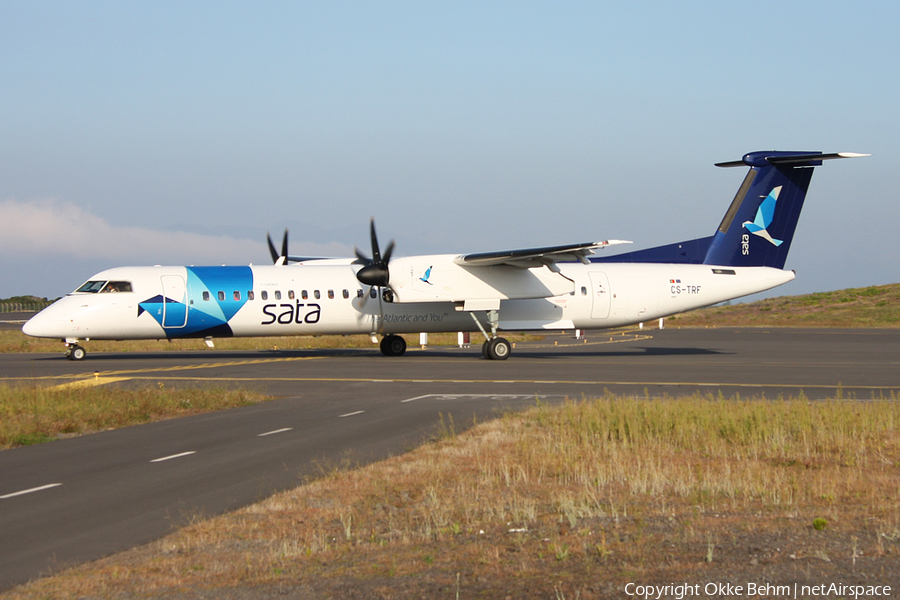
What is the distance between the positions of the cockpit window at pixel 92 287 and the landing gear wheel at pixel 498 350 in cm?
1422

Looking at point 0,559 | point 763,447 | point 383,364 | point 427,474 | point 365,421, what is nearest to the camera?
point 0,559

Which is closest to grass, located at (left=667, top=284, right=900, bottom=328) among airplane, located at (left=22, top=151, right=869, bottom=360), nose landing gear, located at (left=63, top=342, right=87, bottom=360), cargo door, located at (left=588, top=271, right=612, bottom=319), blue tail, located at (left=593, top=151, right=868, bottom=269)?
blue tail, located at (left=593, top=151, right=868, bottom=269)

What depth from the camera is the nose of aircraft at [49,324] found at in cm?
2738

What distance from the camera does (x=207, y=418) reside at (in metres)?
14.7

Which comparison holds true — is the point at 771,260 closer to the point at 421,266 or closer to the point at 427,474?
the point at 421,266

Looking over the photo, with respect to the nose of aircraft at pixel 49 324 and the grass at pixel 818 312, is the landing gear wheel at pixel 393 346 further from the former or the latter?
the grass at pixel 818 312

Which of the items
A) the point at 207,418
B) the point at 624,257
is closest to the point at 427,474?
the point at 207,418

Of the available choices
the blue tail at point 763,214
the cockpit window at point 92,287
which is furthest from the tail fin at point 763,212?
the cockpit window at point 92,287

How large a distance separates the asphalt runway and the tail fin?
4036 mm

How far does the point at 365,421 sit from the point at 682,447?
5.47m

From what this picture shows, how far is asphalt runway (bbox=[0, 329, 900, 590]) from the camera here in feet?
25.5
